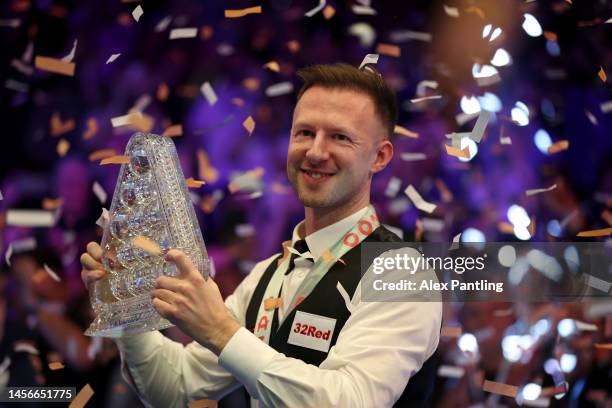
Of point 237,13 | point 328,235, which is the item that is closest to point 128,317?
point 328,235

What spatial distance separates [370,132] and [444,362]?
140 cm

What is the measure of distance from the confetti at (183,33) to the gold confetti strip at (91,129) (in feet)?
1.62

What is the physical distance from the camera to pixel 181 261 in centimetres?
143

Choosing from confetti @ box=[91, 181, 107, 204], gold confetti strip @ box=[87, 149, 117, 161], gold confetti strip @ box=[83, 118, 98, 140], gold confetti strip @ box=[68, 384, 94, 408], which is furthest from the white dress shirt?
gold confetti strip @ box=[83, 118, 98, 140]

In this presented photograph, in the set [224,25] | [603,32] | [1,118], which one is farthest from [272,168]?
[603,32]

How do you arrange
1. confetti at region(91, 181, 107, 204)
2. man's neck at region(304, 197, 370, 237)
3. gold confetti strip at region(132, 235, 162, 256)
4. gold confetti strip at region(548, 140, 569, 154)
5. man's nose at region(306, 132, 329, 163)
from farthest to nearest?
gold confetti strip at region(548, 140, 569, 154), confetti at region(91, 181, 107, 204), man's neck at region(304, 197, 370, 237), man's nose at region(306, 132, 329, 163), gold confetti strip at region(132, 235, 162, 256)

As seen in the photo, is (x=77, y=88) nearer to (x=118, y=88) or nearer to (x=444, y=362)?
(x=118, y=88)

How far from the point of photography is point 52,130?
3.07 metres

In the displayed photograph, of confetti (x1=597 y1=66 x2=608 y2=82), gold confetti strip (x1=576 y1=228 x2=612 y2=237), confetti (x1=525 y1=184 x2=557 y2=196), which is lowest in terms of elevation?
gold confetti strip (x1=576 y1=228 x2=612 y2=237)

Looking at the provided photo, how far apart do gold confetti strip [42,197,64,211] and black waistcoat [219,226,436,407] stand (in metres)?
1.40

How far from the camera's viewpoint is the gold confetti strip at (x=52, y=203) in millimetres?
2998

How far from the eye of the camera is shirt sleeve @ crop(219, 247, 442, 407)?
150 cm

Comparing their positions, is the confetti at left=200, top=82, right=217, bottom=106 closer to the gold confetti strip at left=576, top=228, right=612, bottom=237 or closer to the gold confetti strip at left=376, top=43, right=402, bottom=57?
the gold confetti strip at left=376, top=43, right=402, bottom=57

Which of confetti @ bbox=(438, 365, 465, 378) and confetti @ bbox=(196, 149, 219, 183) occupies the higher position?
confetti @ bbox=(196, 149, 219, 183)
